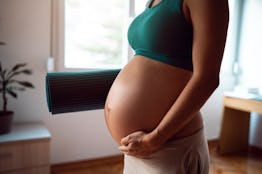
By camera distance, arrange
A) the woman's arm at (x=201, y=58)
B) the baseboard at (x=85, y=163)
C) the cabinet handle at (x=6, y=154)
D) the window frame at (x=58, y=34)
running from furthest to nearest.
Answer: the baseboard at (x=85, y=163)
the window frame at (x=58, y=34)
the cabinet handle at (x=6, y=154)
the woman's arm at (x=201, y=58)

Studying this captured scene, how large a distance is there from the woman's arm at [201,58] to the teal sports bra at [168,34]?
0.03 metres

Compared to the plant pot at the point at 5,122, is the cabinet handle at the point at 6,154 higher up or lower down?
lower down

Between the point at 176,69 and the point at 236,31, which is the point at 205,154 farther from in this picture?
the point at 236,31

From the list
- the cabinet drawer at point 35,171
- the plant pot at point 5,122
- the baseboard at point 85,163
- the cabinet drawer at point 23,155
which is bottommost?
the baseboard at point 85,163

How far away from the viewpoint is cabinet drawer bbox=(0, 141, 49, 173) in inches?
67.6

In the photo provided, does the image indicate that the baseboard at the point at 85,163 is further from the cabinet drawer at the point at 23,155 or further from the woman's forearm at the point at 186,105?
the woman's forearm at the point at 186,105

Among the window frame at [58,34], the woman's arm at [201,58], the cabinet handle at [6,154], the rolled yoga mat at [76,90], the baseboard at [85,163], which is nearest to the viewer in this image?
the woman's arm at [201,58]

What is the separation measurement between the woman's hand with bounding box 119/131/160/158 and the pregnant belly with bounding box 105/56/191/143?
0.04 m

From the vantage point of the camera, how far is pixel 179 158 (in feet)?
2.31

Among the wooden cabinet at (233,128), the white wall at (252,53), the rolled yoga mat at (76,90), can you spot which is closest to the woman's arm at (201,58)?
the rolled yoga mat at (76,90)

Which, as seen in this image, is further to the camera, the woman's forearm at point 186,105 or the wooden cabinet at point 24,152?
the wooden cabinet at point 24,152

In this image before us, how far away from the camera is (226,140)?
2953 millimetres

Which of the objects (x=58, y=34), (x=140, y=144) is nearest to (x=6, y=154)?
(x=58, y=34)

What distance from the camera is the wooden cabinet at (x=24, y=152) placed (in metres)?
1.72
